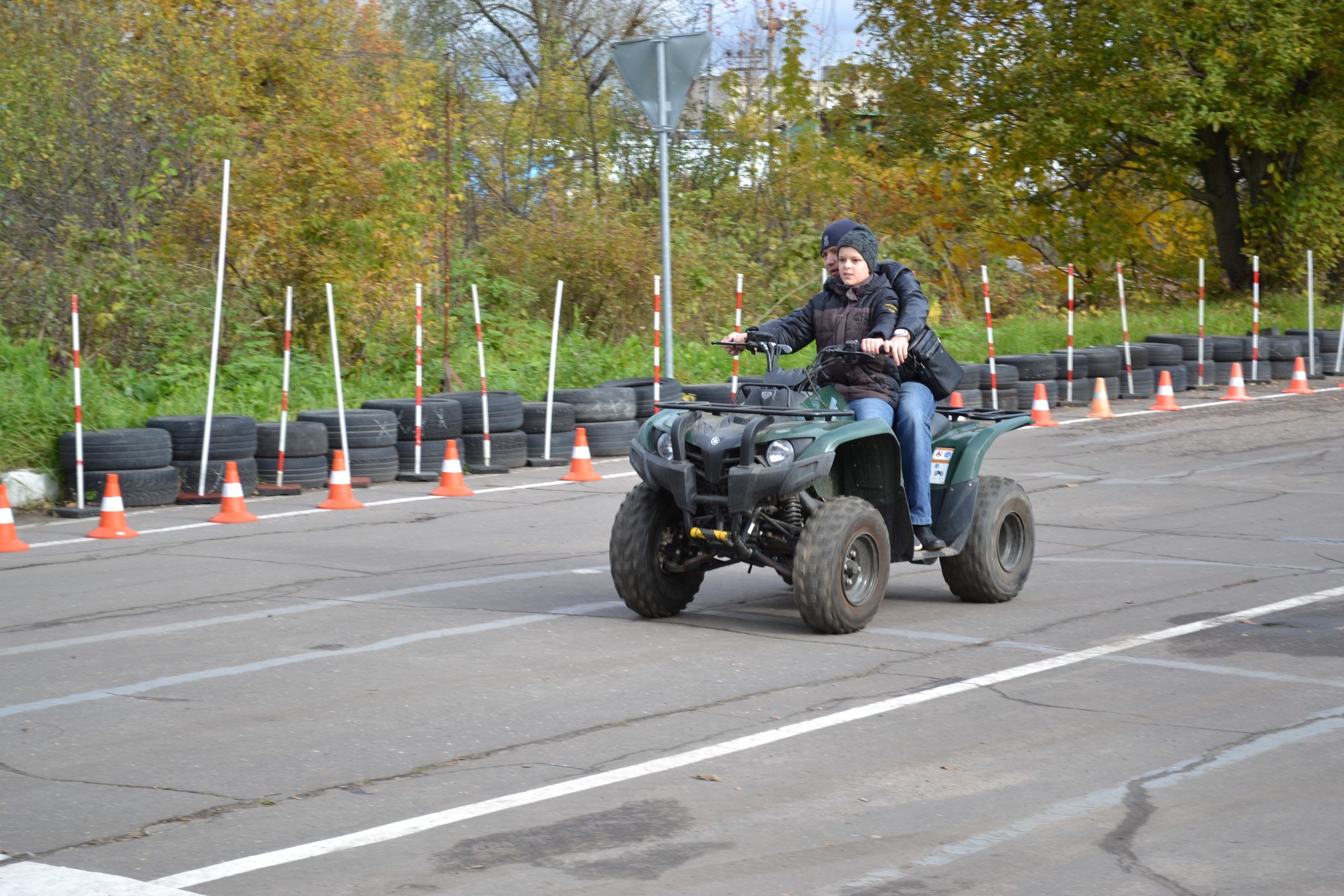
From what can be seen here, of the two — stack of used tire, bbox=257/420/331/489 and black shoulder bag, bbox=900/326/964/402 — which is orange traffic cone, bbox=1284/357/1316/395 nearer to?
stack of used tire, bbox=257/420/331/489

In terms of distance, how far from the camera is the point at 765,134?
100 feet

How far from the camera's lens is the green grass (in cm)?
1409

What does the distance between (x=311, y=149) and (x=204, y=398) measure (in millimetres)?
4447

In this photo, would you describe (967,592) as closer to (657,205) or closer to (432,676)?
(432,676)

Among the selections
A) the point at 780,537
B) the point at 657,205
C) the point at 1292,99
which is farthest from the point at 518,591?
the point at 1292,99

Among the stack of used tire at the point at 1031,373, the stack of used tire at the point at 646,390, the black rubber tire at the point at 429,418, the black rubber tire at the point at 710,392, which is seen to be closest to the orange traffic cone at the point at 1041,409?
the stack of used tire at the point at 1031,373

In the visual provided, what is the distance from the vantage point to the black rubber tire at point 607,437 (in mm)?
16906

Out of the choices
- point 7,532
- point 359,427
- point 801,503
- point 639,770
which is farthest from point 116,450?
point 639,770

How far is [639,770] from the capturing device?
5605 millimetres

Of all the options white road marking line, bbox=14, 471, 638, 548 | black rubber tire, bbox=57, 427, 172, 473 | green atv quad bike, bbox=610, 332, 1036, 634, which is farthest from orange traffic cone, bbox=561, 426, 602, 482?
green atv quad bike, bbox=610, 332, 1036, 634

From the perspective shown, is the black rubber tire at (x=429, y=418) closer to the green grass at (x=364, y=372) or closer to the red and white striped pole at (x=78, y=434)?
the green grass at (x=364, y=372)

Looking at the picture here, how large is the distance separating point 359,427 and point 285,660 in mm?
7700

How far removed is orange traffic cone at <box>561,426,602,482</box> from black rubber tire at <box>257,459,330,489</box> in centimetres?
234

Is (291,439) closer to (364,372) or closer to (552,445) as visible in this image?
(552,445)
